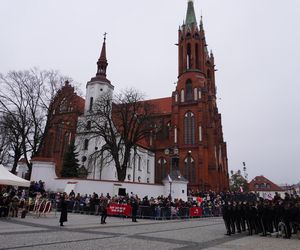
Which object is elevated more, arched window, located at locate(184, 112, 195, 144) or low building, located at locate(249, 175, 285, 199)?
arched window, located at locate(184, 112, 195, 144)

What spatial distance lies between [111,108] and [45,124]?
8.24 meters

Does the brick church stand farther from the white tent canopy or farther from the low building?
the low building

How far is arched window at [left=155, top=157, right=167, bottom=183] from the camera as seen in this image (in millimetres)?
52441

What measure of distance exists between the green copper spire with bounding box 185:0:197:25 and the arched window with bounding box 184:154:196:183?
97.9 feet

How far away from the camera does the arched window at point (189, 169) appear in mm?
47441

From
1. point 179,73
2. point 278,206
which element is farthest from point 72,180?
point 179,73

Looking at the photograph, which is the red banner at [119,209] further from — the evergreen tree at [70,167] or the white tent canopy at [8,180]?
the evergreen tree at [70,167]

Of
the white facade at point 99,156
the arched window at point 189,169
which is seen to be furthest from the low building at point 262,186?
the white facade at point 99,156

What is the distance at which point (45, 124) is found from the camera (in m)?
34.2

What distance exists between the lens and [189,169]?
159 ft

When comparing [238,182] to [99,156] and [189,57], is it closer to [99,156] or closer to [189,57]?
[189,57]

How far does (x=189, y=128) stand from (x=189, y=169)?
24.3ft

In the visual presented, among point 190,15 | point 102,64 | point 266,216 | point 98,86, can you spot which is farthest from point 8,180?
point 190,15

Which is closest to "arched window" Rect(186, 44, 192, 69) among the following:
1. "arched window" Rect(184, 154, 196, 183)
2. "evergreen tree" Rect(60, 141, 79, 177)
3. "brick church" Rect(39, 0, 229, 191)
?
"brick church" Rect(39, 0, 229, 191)
